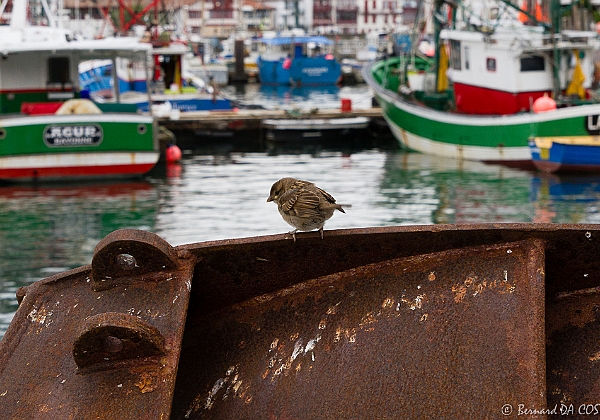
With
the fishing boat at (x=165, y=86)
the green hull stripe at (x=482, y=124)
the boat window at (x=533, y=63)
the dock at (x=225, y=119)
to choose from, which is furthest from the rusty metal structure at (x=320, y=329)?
the fishing boat at (x=165, y=86)

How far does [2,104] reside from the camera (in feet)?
67.8

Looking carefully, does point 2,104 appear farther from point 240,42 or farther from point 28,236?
point 240,42

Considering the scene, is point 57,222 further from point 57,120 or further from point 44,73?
point 44,73

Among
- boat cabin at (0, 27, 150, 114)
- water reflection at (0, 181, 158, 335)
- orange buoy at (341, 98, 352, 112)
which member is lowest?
water reflection at (0, 181, 158, 335)

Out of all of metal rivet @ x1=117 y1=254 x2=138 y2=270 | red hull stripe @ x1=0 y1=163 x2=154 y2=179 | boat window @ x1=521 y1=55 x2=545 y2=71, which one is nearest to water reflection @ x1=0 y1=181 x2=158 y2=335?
red hull stripe @ x1=0 y1=163 x2=154 y2=179

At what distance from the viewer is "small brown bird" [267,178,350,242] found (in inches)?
168

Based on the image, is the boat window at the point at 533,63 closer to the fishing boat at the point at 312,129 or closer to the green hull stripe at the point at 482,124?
the green hull stripe at the point at 482,124

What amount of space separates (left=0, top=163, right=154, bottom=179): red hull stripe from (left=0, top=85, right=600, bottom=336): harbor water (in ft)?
0.71

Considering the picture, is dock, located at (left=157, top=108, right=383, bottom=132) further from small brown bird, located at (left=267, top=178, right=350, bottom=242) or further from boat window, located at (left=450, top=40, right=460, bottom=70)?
small brown bird, located at (left=267, top=178, right=350, bottom=242)

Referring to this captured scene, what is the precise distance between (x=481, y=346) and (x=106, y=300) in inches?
53.1

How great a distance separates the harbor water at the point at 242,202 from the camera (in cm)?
1424

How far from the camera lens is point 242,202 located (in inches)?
687

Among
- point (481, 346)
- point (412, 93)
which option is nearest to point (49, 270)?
point (481, 346)

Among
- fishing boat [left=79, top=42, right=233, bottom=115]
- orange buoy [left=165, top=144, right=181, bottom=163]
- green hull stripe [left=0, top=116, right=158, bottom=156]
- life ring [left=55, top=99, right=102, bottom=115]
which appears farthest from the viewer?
fishing boat [left=79, top=42, right=233, bottom=115]
